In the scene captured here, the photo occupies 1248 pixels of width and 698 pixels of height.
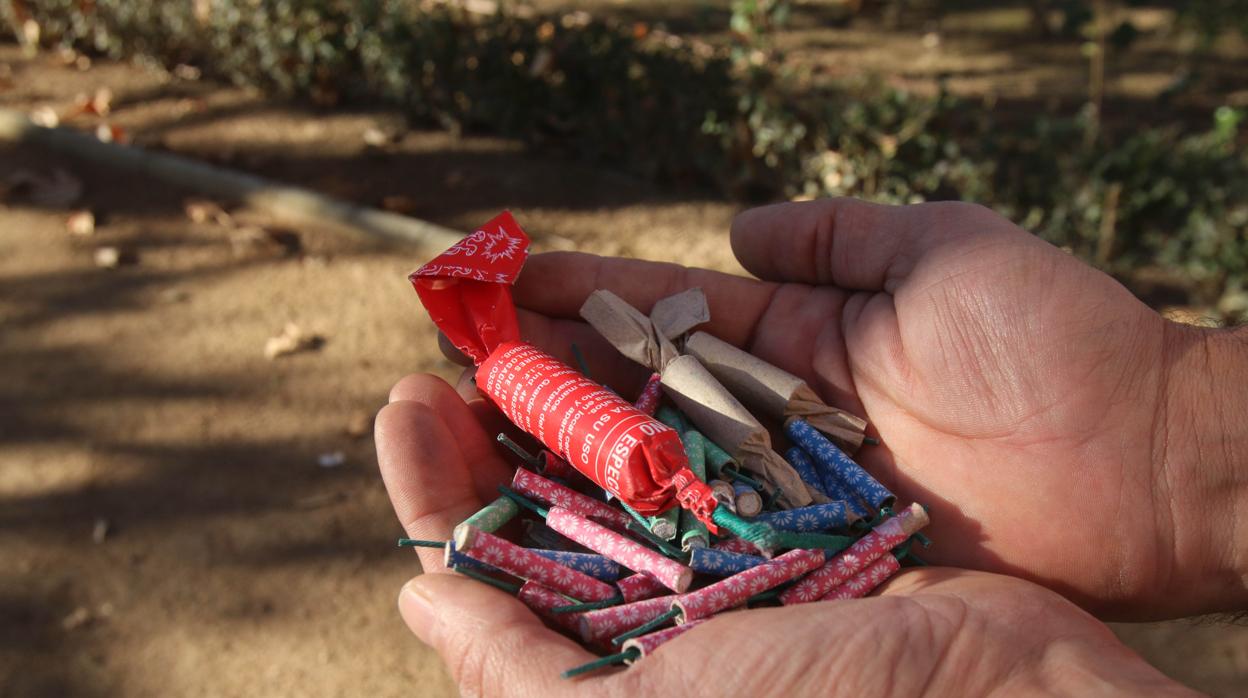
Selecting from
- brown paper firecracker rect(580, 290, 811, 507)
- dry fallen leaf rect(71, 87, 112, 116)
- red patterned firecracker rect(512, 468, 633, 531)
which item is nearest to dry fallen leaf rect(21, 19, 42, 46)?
dry fallen leaf rect(71, 87, 112, 116)

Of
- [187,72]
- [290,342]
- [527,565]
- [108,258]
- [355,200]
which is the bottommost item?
[290,342]

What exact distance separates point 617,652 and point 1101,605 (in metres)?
1.42

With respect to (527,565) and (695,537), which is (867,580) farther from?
(527,565)

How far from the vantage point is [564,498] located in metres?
2.87

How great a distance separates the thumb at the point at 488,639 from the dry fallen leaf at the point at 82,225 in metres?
4.79

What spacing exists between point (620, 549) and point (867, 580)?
25.4 inches

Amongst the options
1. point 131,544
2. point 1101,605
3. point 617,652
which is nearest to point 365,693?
point 131,544

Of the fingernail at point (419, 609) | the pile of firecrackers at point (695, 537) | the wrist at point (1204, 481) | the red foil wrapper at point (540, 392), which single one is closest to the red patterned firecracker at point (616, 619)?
the pile of firecrackers at point (695, 537)

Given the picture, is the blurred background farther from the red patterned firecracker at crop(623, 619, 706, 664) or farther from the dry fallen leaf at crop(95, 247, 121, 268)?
the red patterned firecracker at crop(623, 619, 706, 664)

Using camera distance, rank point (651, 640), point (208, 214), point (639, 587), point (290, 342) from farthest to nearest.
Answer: point (208, 214) < point (290, 342) < point (639, 587) < point (651, 640)

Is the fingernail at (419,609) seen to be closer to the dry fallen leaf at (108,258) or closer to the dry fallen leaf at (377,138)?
the dry fallen leaf at (108,258)

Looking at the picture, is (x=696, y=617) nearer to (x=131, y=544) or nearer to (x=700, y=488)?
(x=700, y=488)

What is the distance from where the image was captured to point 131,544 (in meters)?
4.37

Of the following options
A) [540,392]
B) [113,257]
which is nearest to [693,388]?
[540,392]
